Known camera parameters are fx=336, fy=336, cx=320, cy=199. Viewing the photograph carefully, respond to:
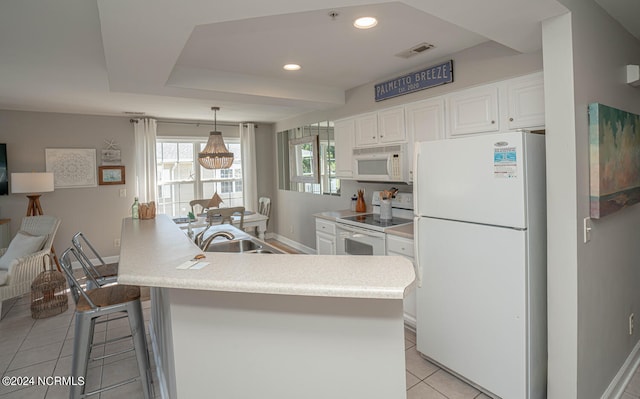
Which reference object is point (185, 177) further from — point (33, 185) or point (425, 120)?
point (425, 120)

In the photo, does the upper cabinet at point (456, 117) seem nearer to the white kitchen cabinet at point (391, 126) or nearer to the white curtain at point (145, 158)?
the white kitchen cabinet at point (391, 126)

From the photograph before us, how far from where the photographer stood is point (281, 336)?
150 cm

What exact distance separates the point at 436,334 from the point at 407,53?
90.3 inches

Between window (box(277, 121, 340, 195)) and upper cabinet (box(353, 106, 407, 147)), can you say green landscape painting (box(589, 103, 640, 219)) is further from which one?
window (box(277, 121, 340, 195))

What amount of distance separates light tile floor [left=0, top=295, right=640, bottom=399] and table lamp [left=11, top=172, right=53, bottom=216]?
5.53 ft

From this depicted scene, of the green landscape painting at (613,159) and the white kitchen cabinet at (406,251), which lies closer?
the green landscape painting at (613,159)

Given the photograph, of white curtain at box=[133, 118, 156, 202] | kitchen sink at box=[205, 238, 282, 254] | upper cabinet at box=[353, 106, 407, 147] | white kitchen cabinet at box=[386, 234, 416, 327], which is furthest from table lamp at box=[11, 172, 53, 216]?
white kitchen cabinet at box=[386, 234, 416, 327]

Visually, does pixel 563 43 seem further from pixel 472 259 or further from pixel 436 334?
pixel 436 334

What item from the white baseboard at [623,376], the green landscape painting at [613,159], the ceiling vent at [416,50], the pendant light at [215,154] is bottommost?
the white baseboard at [623,376]

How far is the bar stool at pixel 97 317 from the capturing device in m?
1.87

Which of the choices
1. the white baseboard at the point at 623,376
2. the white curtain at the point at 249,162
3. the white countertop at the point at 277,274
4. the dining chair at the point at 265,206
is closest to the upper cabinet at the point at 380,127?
the white countertop at the point at 277,274

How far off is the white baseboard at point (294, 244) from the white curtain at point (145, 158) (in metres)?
2.32

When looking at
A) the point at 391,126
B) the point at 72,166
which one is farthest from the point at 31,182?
the point at 391,126

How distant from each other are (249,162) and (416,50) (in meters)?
4.09
